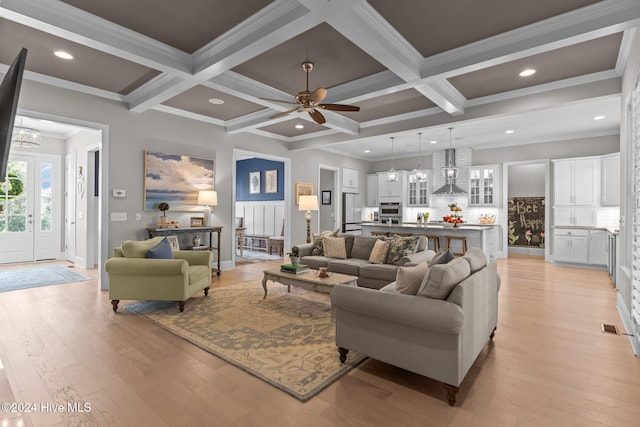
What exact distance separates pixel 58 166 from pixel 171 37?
20.3 ft

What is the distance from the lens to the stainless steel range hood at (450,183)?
8.82 m

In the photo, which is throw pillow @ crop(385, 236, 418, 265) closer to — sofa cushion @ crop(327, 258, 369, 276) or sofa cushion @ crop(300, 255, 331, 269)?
sofa cushion @ crop(327, 258, 369, 276)

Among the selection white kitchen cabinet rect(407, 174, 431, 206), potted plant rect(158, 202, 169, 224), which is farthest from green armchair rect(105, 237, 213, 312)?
white kitchen cabinet rect(407, 174, 431, 206)

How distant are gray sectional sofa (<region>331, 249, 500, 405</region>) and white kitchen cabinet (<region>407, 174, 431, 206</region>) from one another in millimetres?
7425

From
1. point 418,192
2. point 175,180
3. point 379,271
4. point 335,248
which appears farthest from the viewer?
point 418,192

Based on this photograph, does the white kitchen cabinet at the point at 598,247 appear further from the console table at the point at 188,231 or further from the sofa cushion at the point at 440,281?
the console table at the point at 188,231

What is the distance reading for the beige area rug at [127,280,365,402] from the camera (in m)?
2.49

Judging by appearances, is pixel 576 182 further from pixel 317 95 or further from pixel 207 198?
pixel 207 198

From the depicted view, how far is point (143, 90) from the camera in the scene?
15.7 feet

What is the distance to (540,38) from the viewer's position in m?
3.14

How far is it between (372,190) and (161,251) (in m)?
7.77

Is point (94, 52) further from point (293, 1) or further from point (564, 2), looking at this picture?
point (564, 2)

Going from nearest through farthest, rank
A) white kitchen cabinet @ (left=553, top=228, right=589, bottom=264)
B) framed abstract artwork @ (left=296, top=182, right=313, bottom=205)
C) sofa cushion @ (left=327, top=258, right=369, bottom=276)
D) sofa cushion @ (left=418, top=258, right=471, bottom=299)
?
sofa cushion @ (left=418, top=258, right=471, bottom=299) < sofa cushion @ (left=327, top=258, right=369, bottom=276) < white kitchen cabinet @ (left=553, top=228, right=589, bottom=264) < framed abstract artwork @ (left=296, top=182, right=313, bottom=205)

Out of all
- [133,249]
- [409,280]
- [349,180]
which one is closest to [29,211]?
[133,249]
